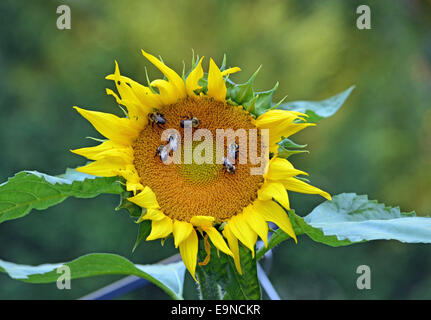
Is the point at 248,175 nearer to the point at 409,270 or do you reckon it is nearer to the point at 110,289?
the point at 110,289

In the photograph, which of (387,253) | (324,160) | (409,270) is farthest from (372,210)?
(409,270)

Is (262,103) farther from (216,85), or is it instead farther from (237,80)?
(237,80)

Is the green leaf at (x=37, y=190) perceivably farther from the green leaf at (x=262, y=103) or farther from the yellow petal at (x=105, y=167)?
the green leaf at (x=262, y=103)

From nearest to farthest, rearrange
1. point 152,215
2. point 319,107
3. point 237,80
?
point 152,215, point 319,107, point 237,80

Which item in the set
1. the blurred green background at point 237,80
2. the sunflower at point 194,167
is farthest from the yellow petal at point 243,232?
the blurred green background at point 237,80

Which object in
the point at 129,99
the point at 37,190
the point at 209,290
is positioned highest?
the point at 129,99

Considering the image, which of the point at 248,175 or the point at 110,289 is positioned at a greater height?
the point at 248,175

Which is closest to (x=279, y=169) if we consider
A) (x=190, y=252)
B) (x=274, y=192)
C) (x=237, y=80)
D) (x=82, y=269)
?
(x=274, y=192)
